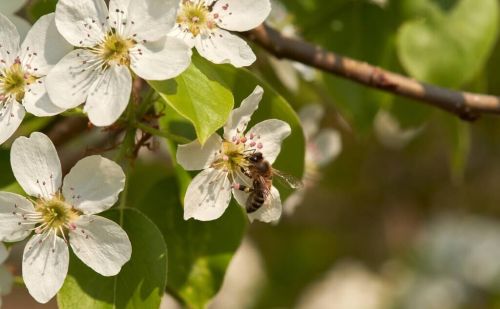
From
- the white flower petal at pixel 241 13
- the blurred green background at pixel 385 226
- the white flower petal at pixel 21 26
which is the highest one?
the white flower petal at pixel 241 13

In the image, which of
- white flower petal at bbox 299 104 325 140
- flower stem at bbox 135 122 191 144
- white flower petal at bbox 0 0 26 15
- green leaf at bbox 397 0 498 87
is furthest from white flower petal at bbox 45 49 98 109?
white flower petal at bbox 299 104 325 140

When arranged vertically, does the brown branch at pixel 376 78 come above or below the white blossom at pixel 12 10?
below

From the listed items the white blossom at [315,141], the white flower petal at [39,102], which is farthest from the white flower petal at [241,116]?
the white blossom at [315,141]

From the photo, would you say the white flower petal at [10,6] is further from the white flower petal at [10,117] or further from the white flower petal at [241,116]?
the white flower petal at [241,116]

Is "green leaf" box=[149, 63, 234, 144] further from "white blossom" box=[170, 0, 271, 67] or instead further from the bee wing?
the bee wing

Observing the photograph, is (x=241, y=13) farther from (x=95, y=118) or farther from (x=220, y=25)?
(x=95, y=118)

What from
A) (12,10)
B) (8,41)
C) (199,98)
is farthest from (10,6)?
(199,98)
